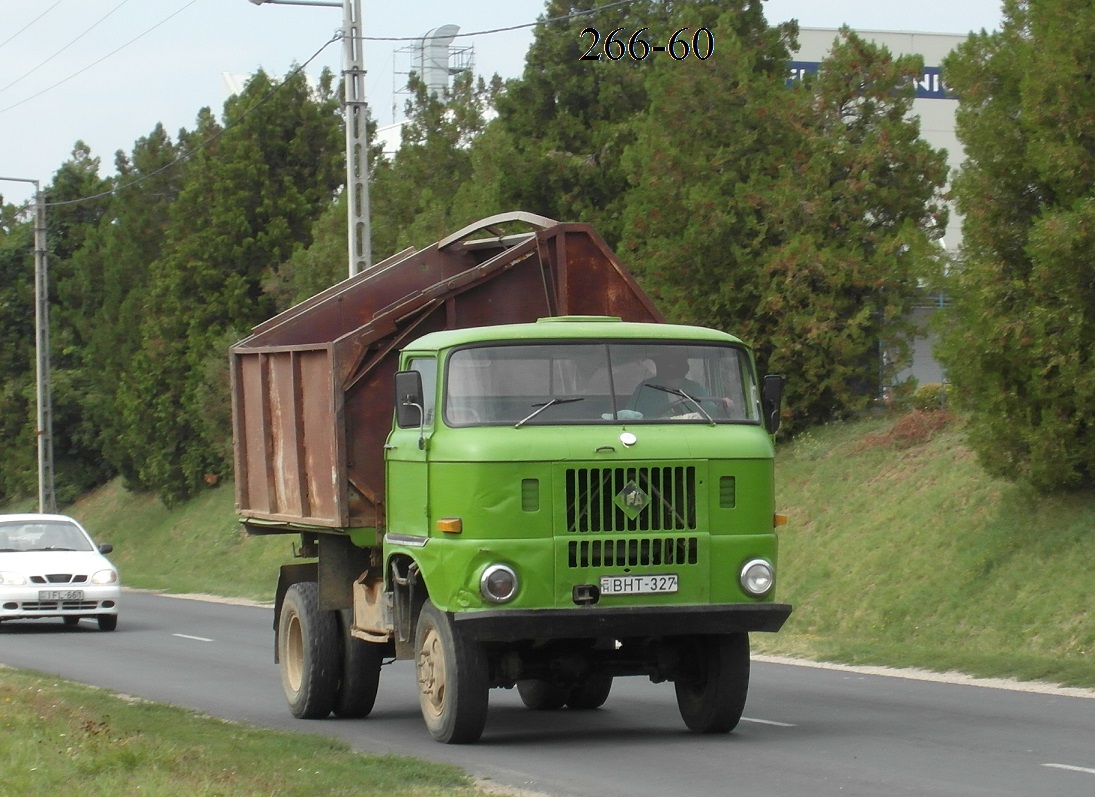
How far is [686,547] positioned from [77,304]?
58.8 m

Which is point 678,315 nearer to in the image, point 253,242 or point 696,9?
point 696,9

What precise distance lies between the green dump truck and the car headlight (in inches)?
455

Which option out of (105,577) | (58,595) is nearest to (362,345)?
(58,595)

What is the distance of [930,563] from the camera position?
22.0 metres

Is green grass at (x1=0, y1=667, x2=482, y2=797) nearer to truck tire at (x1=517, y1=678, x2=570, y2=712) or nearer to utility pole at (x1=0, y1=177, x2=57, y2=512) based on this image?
truck tire at (x1=517, y1=678, x2=570, y2=712)

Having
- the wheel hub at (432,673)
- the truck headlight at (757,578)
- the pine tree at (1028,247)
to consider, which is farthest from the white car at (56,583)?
the truck headlight at (757,578)

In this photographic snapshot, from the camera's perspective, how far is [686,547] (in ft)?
37.5

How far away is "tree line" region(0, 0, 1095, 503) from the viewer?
69.3 ft

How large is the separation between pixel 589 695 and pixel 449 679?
118 inches

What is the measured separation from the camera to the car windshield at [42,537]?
2581 centimetres

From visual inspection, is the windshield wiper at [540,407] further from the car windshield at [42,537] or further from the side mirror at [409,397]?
the car windshield at [42,537]

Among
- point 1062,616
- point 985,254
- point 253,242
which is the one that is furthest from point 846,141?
point 253,242

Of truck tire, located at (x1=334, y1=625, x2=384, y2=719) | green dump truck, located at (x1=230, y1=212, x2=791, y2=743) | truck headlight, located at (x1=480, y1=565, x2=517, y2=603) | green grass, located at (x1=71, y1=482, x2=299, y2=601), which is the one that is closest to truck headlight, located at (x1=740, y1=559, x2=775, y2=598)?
green dump truck, located at (x1=230, y1=212, x2=791, y2=743)

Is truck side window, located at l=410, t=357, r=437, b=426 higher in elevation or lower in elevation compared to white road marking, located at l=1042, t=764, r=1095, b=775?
higher
